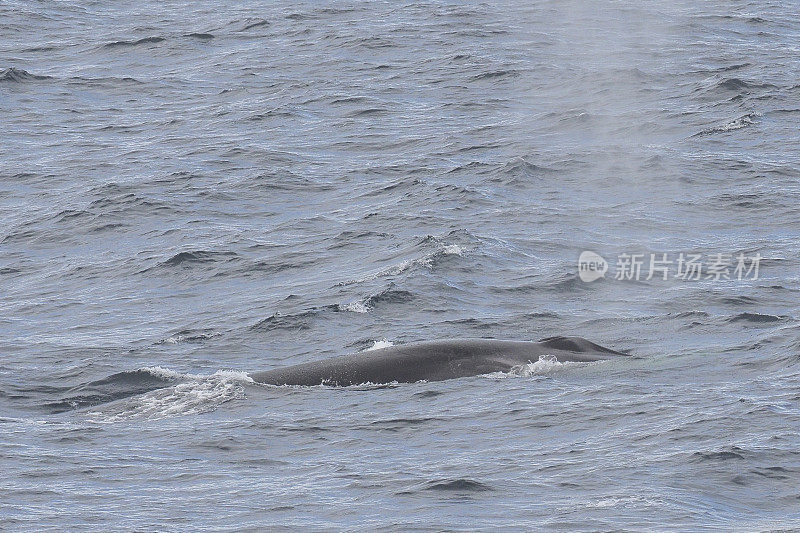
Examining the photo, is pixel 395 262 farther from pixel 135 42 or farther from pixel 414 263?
pixel 135 42

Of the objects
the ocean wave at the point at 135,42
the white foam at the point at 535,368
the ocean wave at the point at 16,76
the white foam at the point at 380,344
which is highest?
the ocean wave at the point at 135,42

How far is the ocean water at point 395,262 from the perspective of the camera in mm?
20172

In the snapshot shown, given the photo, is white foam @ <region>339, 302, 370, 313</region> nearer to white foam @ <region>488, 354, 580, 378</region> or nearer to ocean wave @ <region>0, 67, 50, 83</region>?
white foam @ <region>488, 354, 580, 378</region>

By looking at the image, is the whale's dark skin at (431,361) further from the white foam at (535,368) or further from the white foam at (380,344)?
the white foam at (380,344)

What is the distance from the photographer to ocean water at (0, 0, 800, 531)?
2017 centimetres

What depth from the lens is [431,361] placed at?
25.3 meters

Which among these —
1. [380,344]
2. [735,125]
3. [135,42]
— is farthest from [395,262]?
[135,42]

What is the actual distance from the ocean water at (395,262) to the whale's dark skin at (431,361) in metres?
0.36

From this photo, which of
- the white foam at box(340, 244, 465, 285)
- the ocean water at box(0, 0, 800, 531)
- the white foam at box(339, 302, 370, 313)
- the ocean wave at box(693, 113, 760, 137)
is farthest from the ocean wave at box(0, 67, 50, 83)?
the white foam at box(339, 302, 370, 313)

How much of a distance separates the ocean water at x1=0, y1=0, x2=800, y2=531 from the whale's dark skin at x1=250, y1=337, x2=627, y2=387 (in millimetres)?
363

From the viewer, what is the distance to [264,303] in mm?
31594

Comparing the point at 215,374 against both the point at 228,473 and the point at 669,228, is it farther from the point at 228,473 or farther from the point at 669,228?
the point at 669,228

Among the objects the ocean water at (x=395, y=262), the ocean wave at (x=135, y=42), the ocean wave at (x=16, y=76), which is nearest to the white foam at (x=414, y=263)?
the ocean water at (x=395, y=262)

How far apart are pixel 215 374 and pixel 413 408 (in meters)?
4.05
